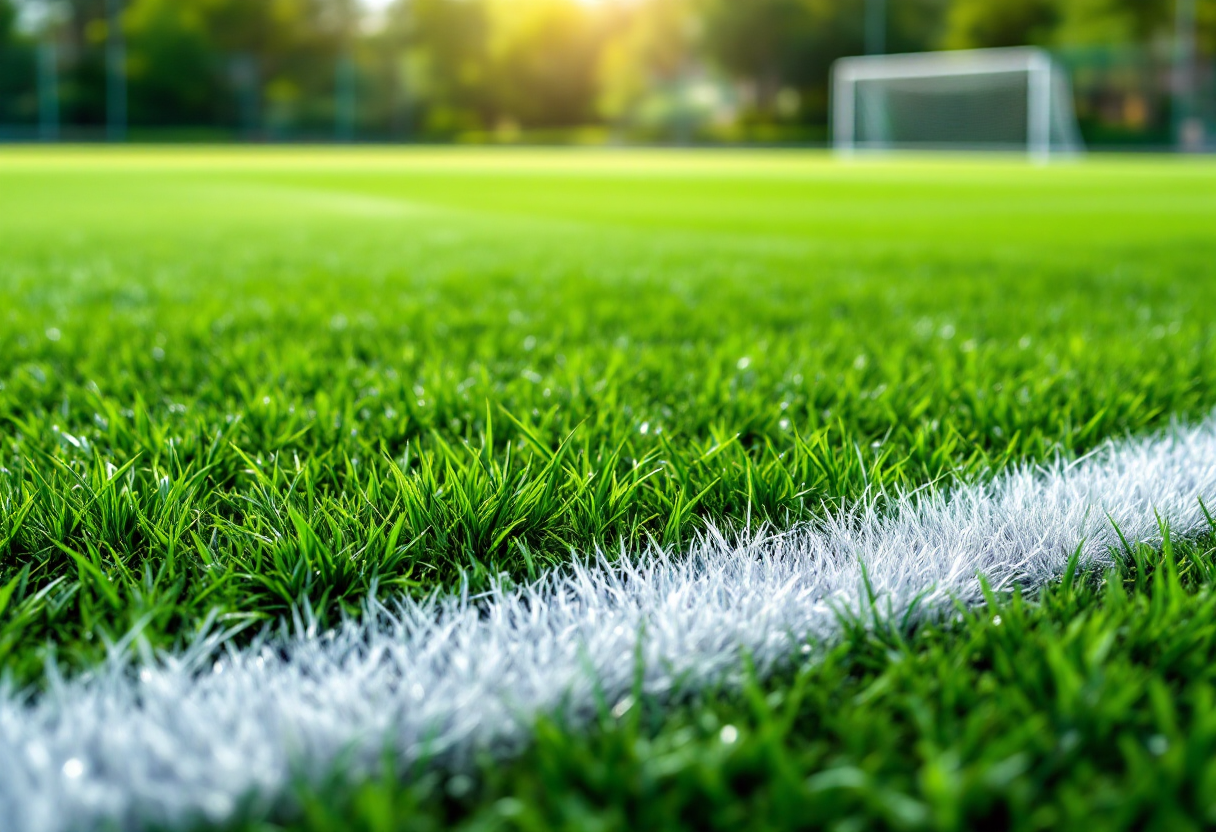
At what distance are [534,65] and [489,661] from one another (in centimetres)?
5822

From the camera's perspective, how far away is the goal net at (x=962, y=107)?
1251 inches

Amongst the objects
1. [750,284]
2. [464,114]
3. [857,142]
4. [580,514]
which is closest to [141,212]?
[750,284]

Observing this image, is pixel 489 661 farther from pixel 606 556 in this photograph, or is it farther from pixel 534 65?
pixel 534 65

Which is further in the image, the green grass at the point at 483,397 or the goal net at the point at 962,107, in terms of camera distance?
the goal net at the point at 962,107

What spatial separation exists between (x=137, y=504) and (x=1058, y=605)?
1.20 metres

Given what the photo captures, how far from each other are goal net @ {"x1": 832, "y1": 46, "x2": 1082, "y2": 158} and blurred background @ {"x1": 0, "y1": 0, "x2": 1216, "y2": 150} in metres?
7.37

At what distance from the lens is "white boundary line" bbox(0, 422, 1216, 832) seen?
0.88 meters

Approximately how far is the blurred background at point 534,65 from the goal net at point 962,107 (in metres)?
7.37

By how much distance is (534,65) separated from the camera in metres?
55.9

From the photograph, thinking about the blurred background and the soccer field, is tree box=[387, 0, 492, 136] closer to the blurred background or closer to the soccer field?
the blurred background

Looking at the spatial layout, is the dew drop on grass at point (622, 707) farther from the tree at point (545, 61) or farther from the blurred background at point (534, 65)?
the tree at point (545, 61)

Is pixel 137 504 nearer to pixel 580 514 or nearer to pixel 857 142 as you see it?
pixel 580 514

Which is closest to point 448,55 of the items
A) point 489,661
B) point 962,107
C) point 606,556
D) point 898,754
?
point 962,107

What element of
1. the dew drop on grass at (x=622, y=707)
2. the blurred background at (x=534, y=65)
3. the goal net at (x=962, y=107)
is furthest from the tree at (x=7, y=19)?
the dew drop on grass at (x=622, y=707)
